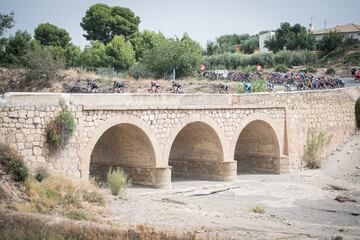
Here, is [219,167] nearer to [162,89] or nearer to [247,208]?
[247,208]

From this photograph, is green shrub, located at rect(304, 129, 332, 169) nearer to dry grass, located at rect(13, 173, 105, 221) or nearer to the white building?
dry grass, located at rect(13, 173, 105, 221)

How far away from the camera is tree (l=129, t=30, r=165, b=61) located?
56.5 meters

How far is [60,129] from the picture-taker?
18594 mm

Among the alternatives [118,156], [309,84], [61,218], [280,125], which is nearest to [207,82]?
[309,84]

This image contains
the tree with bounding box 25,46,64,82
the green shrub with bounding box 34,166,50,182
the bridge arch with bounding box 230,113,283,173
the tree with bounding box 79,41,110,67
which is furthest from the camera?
the tree with bounding box 79,41,110,67

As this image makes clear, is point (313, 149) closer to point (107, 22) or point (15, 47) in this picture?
point (15, 47)

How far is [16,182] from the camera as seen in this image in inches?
643

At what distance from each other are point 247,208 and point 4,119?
30.9 feet

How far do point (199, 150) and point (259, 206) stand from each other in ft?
21.0

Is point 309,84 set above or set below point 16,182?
above

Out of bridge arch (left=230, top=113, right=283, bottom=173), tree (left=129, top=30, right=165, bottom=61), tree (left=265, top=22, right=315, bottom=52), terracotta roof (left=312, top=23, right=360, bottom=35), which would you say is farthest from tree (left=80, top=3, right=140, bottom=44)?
bridge arch (left=230, top=113, right=283, bottom=173)

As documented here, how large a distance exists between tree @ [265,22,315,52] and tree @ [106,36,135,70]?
25.9 metres

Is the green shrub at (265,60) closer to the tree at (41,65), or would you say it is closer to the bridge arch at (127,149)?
the tree at (41,65)

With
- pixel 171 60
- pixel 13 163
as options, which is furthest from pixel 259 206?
pixel 171 60
